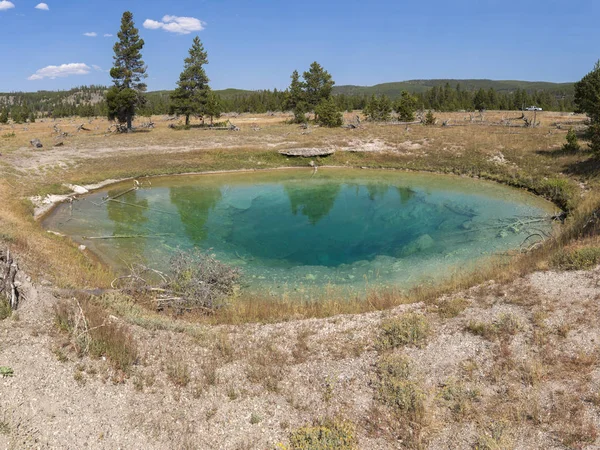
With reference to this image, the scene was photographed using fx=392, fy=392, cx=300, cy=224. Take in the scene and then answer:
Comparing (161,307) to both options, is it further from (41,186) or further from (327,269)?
(41,186)

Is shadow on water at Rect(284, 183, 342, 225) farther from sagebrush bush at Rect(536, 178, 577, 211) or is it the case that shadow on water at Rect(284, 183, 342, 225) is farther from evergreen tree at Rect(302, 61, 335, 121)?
evergreen tree at Rect(302, 61, 335, 121)

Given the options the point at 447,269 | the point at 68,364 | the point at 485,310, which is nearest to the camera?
the point at 68,364

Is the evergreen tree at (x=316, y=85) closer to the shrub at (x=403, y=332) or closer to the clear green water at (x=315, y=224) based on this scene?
the clear green water at (x=315, y=224)

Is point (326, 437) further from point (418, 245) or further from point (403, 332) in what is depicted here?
point (418, 245)

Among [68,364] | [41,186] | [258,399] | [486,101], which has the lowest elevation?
[258,399]

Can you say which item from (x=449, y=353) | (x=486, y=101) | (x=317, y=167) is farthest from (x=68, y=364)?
(x=486, y=101)

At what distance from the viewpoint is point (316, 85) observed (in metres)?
73.5

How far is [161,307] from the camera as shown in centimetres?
1250

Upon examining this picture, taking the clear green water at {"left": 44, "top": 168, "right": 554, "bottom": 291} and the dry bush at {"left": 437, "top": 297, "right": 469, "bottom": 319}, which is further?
the clear green water at {"left": 44, "top": 168, "right": 554, "bottom": 291}

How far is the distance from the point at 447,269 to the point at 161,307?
10972 millimetres

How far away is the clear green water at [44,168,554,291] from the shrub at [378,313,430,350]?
433 centimetres

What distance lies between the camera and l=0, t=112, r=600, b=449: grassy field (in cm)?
688

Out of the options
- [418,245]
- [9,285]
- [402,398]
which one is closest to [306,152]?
[418,245]

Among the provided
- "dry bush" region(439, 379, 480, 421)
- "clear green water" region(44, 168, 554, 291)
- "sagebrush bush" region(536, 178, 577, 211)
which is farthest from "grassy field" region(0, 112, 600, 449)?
"sagebrush bush" region(536, 178, 577, 211)
